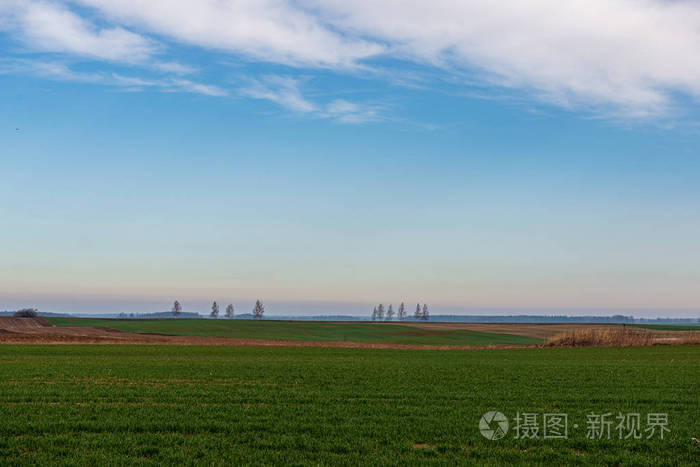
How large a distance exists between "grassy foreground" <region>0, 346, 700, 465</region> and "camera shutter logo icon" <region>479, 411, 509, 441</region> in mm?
207

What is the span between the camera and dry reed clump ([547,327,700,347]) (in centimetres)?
5688

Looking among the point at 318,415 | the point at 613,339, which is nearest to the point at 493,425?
the point at 318,415

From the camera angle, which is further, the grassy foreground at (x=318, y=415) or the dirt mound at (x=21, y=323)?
the dirt mound at (x=21, y=323)

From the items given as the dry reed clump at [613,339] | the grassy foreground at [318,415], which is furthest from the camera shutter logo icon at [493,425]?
the dry reed clump at [613,339]

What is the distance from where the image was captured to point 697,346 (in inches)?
2114

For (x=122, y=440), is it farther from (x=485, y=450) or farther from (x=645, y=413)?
(x=645, y=413)

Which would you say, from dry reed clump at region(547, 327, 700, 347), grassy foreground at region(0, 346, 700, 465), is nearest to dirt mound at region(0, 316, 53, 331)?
grassy foreground at region(0, 346, 700, 465)

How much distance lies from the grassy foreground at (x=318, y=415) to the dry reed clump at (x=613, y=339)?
33.5m

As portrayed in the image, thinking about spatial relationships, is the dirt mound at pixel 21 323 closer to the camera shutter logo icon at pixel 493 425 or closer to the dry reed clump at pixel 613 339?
the dry reed clump at pixel 613 339

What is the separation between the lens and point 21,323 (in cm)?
10244

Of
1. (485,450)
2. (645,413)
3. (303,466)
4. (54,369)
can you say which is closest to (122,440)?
(303,466)

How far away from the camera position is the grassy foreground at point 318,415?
11.5 metres

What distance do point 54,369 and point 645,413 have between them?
26068 mm

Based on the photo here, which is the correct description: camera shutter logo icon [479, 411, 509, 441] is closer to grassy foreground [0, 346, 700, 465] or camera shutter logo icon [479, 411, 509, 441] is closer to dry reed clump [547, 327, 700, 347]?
grassy foreground [0, 346, 700, 465]
